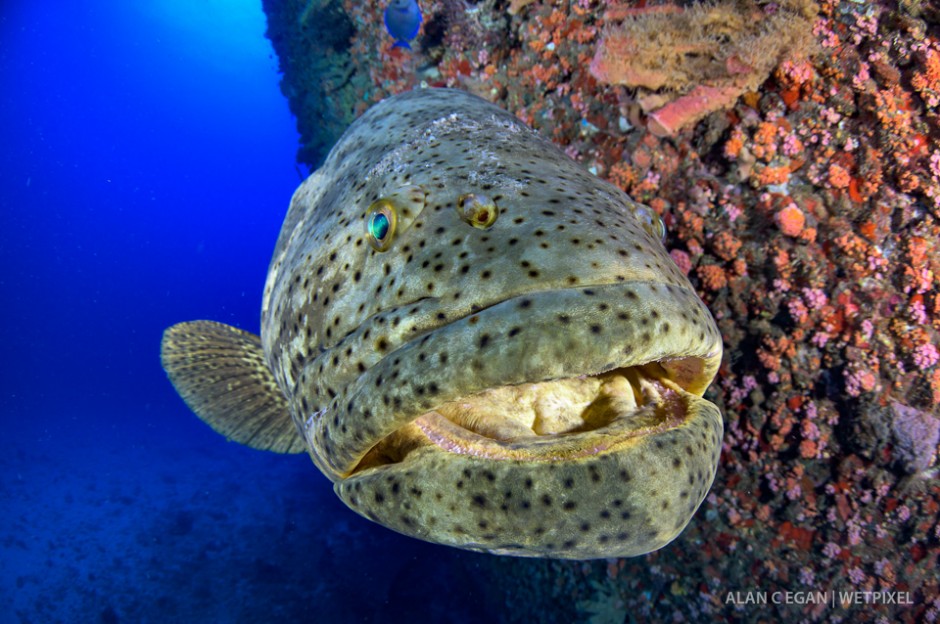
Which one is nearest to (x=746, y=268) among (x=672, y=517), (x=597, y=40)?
(x=597, y=40)

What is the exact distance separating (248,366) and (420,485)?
3130mm

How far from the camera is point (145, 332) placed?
3029 inches

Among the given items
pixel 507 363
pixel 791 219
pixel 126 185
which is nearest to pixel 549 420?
pixel 507 363

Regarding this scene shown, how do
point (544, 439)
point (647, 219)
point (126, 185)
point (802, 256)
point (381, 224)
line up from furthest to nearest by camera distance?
1. point (126, 185)
2. point (802, 256)
3. point (647, 219)
4. point (381, 224)
5. point (544, 439)

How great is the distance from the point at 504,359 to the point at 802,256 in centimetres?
291

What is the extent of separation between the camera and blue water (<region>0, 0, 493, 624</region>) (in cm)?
968

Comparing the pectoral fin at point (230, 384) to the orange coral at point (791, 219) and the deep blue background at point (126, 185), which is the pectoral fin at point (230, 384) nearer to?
the orange coral at point (791, 219)

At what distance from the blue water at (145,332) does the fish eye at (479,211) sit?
747cm

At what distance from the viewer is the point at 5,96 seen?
7131cm

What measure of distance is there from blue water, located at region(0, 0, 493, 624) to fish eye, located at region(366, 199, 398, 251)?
7293 millimetres

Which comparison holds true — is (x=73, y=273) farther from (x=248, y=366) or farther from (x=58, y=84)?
(x=248, y=366)

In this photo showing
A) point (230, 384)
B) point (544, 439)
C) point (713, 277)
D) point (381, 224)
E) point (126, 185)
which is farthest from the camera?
point (126, 185)

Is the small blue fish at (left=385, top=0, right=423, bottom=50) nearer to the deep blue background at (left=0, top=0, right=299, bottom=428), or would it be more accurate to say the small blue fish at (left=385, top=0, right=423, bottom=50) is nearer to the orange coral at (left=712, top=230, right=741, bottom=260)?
the orange coral at (left=712, top=230, right=741, bottom=260)

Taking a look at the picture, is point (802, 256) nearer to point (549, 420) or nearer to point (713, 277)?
point (713, 277)
